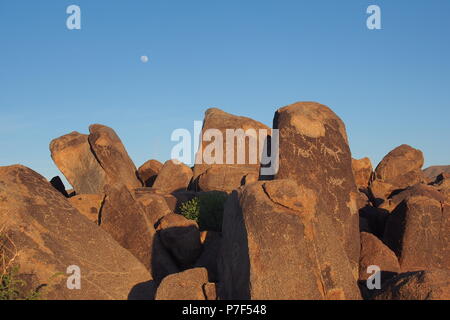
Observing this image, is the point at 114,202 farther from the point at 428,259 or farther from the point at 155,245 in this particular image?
the point at 428,259

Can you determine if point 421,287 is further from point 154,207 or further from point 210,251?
point 154,207

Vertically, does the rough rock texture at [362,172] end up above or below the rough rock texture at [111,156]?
below

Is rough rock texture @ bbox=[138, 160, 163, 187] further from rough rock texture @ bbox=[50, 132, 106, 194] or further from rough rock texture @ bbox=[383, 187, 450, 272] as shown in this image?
rough rock texture @ bbox=[383, 187, 450, 272]

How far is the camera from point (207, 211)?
15391 mm

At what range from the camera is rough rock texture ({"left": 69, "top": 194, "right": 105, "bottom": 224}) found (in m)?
14.1

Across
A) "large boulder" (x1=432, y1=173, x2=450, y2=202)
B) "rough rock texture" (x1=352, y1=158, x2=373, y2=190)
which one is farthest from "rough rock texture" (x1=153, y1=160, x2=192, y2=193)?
"large boulder" (x1=432, y1=173, x2=450, y2=202)

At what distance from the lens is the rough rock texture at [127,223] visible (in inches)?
498

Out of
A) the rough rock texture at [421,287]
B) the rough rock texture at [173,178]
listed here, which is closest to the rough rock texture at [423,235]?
the rough rock texture at [421,287]

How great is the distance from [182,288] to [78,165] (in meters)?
16.9

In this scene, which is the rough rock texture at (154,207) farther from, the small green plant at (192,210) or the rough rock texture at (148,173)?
the rough rock texture at (148,173)

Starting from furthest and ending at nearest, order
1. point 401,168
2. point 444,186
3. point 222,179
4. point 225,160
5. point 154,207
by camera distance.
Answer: point 401,168 → point 225,160 → point 222,179 → point 444,186 → point 154,207

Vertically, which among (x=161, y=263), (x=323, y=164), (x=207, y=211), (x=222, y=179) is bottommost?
(x=161, y=263)

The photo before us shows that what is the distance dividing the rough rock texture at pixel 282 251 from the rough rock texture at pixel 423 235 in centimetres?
451

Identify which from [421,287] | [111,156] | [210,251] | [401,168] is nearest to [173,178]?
[111,156]
